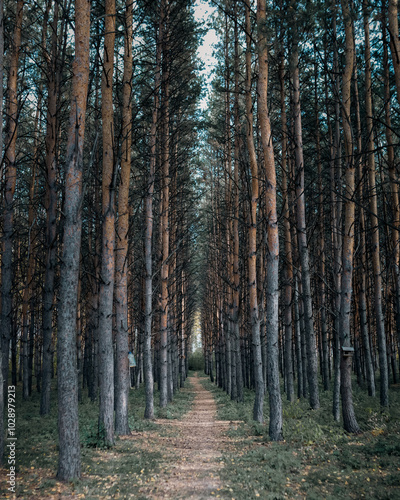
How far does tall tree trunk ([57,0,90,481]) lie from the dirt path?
48.0 inches

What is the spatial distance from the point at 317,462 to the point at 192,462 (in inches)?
85.6

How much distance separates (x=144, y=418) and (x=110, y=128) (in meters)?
8.90

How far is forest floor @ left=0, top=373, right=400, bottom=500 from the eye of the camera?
483 centimetres

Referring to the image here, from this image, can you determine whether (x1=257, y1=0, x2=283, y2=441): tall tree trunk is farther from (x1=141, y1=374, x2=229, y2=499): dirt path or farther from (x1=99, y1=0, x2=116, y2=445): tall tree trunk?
(x1=99, y1=0, x2=116, y2=445): tall tree trunk

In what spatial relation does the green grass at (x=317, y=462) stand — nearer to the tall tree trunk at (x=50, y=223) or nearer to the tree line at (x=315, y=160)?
Answer: the tree line at (x=315, y=160)

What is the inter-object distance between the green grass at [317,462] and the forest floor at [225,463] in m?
0.01

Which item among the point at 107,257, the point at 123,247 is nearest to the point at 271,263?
the point at 123,247

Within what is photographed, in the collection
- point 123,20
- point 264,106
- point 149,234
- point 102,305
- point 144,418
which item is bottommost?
point 144,418

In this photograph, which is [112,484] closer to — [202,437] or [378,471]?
[378,471]

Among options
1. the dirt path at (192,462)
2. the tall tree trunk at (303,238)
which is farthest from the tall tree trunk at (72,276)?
the tall tree trunk at (303,238)

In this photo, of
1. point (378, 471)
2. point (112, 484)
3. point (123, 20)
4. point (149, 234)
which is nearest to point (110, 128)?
point (123, 20)

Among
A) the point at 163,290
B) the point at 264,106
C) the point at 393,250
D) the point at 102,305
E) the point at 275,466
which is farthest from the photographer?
the point at 163,290

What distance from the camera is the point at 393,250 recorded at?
1182 cm

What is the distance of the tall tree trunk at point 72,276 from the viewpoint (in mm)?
5285
